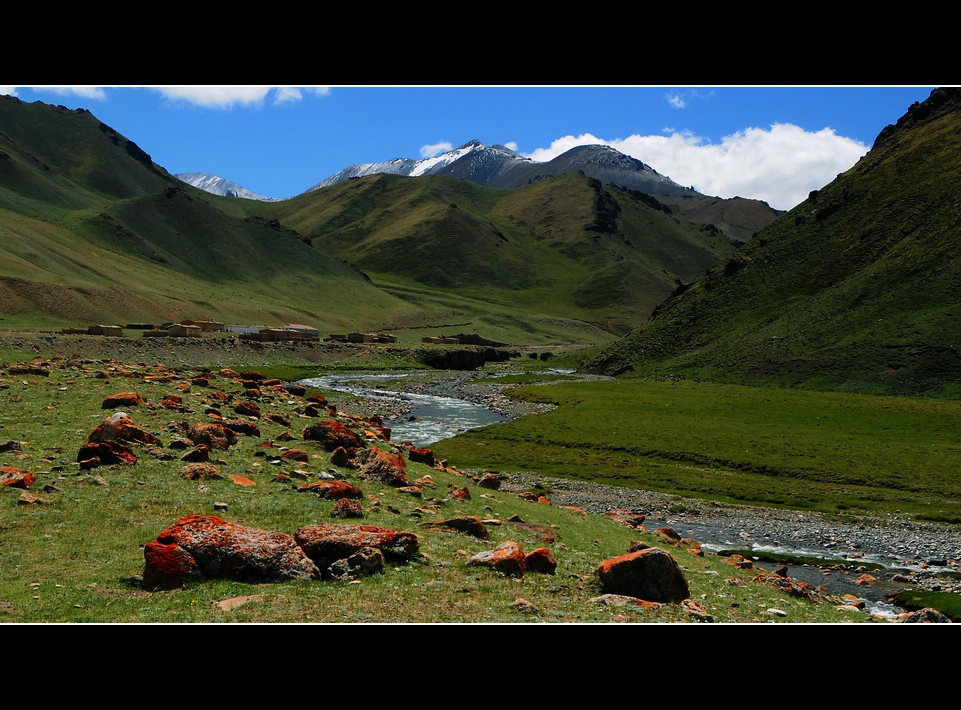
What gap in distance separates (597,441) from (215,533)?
52.8 meters

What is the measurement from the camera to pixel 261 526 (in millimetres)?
19578

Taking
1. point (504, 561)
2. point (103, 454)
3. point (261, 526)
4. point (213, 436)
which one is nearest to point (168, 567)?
point (261, 526)

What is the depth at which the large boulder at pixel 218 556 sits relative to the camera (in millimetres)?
14969

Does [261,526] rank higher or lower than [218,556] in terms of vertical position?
lower

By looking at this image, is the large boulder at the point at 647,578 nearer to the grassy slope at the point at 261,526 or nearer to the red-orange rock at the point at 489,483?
the grassy slope at the point at 261,526

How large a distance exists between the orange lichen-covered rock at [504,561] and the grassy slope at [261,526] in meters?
0.36

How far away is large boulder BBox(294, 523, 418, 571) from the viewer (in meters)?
16.8

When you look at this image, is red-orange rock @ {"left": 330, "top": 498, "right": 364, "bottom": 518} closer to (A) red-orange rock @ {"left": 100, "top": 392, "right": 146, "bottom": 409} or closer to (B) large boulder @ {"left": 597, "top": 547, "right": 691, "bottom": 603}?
(B) large boulder @ {"left": 597, "top": 547, "right": 691, "bottom": 603}

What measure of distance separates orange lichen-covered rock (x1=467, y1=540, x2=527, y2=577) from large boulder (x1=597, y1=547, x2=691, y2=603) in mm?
2263

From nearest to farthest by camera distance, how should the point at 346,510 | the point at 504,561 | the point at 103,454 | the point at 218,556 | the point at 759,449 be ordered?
1. the point at 218,556
2. the point at 504,561
3. the point at 346,510
4. the point at 103,454
5. the point at 759,449

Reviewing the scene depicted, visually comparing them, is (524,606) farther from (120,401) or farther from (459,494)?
(120,401)

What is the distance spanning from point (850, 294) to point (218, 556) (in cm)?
13556

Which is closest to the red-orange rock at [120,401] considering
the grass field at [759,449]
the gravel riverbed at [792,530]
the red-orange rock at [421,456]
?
the red-orange rock at [421,456]

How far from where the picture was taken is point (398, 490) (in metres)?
27.2
